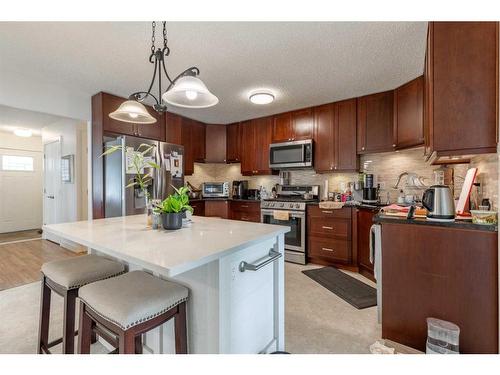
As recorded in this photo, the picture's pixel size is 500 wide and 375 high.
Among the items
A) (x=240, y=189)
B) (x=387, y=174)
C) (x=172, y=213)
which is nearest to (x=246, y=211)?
(x=240, y=189)

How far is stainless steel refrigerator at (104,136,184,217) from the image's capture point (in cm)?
292

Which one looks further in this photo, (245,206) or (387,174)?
(245,206)

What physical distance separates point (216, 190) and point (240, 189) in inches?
17.8

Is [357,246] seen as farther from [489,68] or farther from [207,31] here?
[207,31]

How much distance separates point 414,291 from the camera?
1.60 meters

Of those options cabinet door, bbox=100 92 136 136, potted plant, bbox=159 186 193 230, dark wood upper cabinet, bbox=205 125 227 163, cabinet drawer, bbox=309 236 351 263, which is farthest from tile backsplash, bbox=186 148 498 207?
potted plant, bbox=159 186 193 230

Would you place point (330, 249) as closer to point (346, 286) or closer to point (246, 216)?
point (346, 286)

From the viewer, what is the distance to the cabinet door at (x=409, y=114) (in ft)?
8.77

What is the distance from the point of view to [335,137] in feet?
11.7

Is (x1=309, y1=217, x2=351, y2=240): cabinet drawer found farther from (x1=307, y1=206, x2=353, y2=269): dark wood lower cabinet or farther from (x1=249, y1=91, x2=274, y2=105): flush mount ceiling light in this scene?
(x1=249, y1=91, x2=274, y2=105): flush mount ceiling light

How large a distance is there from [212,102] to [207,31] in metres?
0.67

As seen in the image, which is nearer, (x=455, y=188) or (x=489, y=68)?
(x=489, y=68)

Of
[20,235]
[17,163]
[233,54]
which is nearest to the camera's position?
[233,54]
